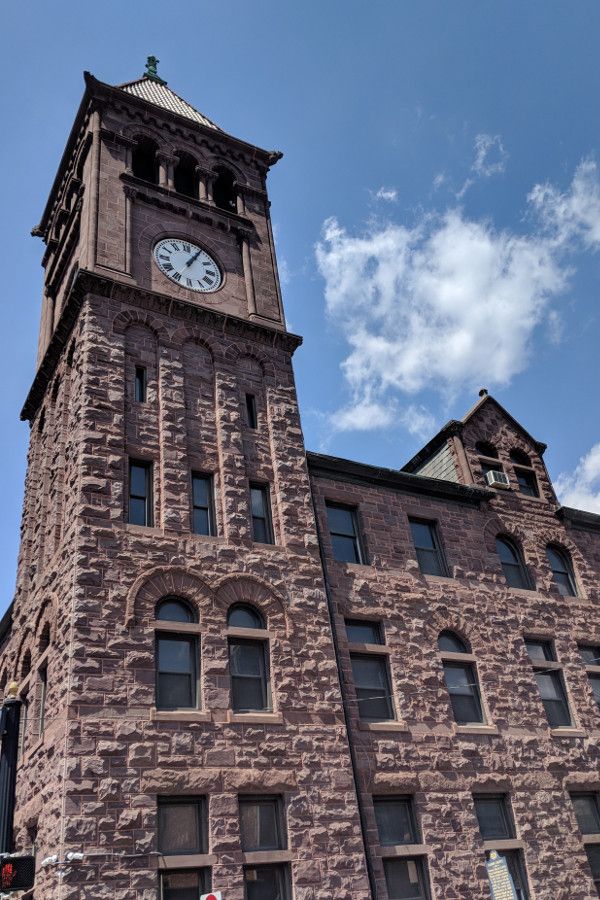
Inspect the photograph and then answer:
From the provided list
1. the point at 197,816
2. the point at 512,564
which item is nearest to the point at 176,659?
the point at 197,816

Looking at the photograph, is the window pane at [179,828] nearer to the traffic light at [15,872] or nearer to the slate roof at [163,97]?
the traffic light at [15,872]

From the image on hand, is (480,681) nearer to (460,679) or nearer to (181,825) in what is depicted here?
(460,679)

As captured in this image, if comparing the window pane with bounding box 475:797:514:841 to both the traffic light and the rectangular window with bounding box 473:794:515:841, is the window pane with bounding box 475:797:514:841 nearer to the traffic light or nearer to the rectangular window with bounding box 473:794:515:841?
the rectangular window with bounding box 473:794:515:841

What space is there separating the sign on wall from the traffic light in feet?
32.5

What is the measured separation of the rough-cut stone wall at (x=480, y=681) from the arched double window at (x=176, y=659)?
3.89m

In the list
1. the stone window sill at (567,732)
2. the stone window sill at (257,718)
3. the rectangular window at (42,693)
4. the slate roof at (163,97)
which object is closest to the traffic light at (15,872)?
the rectangular window at (42,693)

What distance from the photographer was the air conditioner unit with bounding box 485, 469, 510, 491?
24.7 m

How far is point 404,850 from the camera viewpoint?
55.4 ft

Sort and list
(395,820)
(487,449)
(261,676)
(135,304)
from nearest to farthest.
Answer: (261,676), (395,820), (135,304), (487,449)

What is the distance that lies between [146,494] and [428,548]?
8428 millimetres

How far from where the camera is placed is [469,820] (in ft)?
58.9

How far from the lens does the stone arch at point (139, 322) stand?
66.8 feet

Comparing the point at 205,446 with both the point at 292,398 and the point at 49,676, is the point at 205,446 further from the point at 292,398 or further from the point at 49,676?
the point at 49,676

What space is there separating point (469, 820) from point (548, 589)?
774 centimetres
